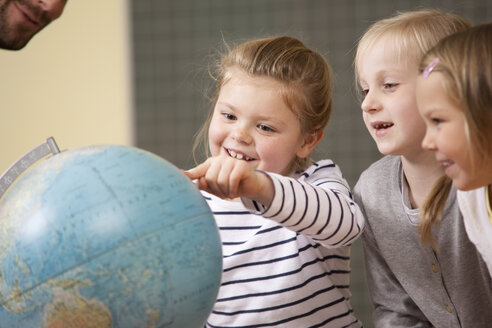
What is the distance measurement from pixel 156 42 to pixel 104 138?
60 cm

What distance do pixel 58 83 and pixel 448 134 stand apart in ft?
9.45

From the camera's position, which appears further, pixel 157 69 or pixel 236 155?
pixel 157 69

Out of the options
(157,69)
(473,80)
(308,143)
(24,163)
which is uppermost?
(473,80)

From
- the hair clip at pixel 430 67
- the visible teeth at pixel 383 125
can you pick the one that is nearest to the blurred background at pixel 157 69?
the visible teeth at pixel 383 125

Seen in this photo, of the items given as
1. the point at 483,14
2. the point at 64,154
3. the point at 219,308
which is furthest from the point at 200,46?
the point at 64,154

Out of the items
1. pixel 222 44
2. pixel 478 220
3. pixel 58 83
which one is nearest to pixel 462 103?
pixel 478 220

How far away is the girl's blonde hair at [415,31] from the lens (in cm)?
141

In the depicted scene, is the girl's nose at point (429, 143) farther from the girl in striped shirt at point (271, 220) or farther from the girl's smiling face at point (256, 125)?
the girl's smiling face at point (256, 125)

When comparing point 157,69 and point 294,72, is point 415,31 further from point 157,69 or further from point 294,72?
point 157,69

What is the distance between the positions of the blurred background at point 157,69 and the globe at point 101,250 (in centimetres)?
212

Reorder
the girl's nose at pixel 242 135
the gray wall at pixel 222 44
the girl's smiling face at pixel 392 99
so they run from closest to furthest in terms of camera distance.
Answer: the girl's smiling face at pixel 392 99 → the girl's nose at pixel 242 135 → the gray wall at pixel 222 44

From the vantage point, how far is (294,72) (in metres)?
1.58

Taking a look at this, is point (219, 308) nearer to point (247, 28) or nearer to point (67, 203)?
point (67, 203)

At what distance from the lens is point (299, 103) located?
1.56 meters
